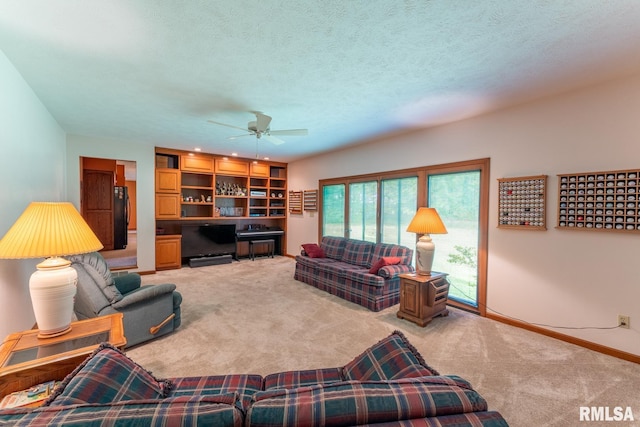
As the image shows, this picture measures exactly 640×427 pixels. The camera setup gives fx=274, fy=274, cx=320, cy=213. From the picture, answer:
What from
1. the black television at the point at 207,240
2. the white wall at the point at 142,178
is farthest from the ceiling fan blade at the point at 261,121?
the black television at the point at 207,240

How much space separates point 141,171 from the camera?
5.54 metres

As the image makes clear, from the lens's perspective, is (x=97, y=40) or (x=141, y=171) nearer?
(x=97, y=40)

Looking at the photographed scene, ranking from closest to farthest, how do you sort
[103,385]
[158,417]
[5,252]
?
1. [158,417]
2. [103,385]
3. [5,252]

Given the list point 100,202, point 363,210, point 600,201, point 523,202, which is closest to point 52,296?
point 523,202

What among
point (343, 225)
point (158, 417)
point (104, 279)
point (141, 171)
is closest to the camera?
point (158, 417)

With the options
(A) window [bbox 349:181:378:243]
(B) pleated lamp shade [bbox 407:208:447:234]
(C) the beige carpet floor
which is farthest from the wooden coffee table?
(A) window [bbox 349:181:378:243]

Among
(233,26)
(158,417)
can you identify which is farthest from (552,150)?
(158,417)

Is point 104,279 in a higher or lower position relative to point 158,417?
lower

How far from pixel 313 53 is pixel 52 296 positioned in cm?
256

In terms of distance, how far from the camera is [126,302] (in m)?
2.61

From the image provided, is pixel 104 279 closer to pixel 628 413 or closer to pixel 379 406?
pixel 379 406

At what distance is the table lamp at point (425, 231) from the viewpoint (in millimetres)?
3396

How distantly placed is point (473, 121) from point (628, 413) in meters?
3.20

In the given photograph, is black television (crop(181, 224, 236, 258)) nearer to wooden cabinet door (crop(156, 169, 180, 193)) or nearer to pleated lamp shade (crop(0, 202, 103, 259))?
wooden cabinet door (crop(156, 169, 180, 193))
